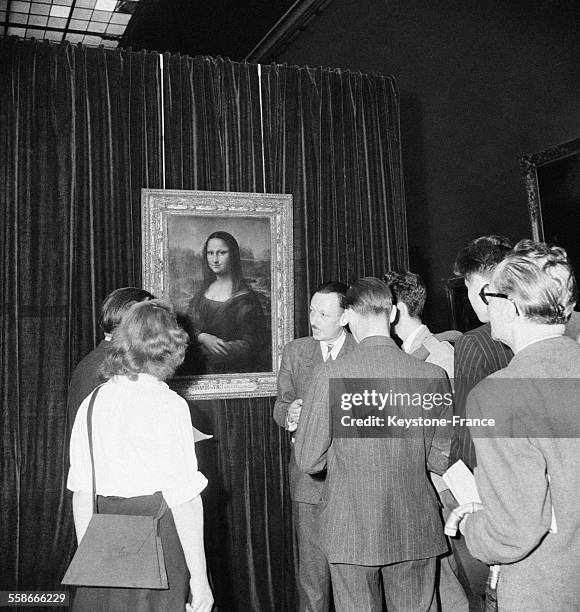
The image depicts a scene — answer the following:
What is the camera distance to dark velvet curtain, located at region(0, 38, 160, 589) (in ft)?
15.0

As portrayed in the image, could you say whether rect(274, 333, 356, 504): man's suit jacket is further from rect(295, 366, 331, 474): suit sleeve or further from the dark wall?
the dark wall

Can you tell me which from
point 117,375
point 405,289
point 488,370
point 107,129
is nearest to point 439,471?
point 488,370

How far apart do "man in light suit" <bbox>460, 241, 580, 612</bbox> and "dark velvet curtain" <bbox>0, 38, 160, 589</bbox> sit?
347 centimetres

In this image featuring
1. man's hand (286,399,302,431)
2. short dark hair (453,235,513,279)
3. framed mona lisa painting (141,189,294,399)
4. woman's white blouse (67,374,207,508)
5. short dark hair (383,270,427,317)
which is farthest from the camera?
framed mona lisa painting (141,189,294,399)

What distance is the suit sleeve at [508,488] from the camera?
6.19ft

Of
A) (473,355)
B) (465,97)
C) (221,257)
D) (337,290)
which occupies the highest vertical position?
(465,97)

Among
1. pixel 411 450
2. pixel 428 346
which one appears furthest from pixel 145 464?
pixel 428 346

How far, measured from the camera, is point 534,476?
188 cm

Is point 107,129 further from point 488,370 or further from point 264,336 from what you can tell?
point 488,370

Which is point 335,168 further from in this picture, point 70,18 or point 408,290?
point 70,18

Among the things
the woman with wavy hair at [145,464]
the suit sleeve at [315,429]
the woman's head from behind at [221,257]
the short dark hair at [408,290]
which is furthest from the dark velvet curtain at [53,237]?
the suit sleeve at [315,429]

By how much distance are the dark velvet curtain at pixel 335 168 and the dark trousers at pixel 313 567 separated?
65.2 inches

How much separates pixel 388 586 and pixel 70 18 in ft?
26.7

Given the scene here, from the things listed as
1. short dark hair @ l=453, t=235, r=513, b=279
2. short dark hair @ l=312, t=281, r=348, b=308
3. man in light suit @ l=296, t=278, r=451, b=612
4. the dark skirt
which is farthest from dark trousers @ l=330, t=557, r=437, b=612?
short dark hair @ l=312, t=281, r=348, b=308
